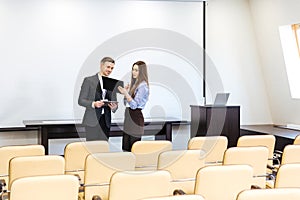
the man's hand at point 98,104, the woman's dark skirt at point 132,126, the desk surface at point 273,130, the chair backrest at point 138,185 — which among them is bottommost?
the chair backrest at point 138,185

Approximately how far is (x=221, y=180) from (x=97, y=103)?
257cm

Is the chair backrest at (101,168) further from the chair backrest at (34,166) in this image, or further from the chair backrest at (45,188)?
the chair backrest at (45,188)

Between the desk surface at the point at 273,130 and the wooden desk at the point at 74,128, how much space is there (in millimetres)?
1343

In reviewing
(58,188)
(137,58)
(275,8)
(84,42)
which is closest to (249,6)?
(275,8)

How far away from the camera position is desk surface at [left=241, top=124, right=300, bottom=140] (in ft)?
23.2

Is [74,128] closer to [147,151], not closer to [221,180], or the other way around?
[147,151]

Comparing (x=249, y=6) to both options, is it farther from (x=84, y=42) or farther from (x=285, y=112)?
(x=84, y=42)

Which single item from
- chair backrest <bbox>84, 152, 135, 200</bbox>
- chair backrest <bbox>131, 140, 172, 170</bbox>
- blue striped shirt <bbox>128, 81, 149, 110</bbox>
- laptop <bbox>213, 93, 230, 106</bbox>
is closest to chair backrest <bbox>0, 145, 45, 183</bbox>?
chair backrest <bbox>84, 152, 135, 200</bbox>

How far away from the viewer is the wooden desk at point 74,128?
6.56 metres

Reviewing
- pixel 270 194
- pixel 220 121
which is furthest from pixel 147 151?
pixel 220 121

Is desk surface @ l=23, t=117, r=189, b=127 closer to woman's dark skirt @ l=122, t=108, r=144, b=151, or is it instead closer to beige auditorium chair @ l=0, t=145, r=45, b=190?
woman's dark skirt @ l=122, t=108, r=144, b=151

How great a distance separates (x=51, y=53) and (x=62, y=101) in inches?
32.2

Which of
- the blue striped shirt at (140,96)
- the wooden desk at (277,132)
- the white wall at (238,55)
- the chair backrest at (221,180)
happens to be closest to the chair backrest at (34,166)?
the chair backrest at (221,180)

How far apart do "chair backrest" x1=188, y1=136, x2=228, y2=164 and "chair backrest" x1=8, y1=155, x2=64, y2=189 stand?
1.59 m
